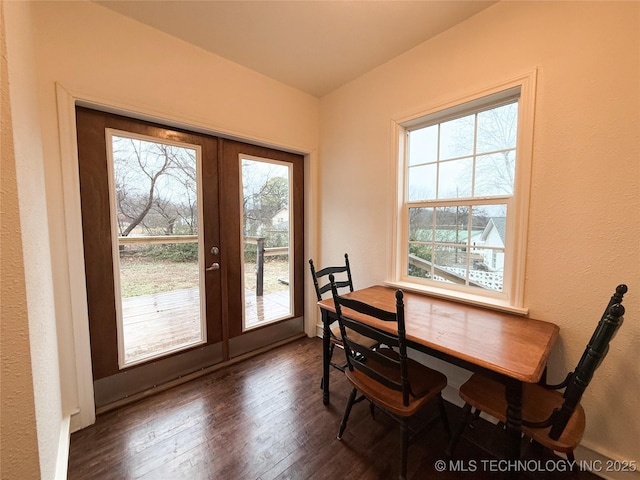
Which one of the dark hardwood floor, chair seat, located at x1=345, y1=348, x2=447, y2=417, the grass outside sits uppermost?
the grass outside

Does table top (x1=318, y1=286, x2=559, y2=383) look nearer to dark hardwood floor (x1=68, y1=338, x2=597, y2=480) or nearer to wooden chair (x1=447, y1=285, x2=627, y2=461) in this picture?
wooden chair (x1=447, y1=285, x2=627, y2=461)

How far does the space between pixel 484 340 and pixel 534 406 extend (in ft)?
1.27

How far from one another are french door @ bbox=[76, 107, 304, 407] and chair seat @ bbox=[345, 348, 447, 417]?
1.36 metres

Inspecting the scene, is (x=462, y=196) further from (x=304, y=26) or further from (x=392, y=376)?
(x=304, y=26)

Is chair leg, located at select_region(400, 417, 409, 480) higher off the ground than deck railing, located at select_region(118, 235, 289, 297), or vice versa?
deck railing, located at select_region(118, 235, 289, 297)

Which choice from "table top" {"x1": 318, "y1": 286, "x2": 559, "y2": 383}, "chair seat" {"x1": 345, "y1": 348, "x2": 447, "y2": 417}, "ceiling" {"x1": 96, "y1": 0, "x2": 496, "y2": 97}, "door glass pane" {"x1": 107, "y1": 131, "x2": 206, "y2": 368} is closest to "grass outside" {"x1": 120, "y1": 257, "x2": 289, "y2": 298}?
"door glass pane" {"x1": 107, "y1": 131, "x2": 206, "y2": 368}

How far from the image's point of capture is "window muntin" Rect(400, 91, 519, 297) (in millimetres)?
A: 1665

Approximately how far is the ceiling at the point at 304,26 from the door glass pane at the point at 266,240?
87cm

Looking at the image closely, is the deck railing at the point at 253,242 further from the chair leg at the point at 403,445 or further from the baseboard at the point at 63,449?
the chair leg at the point at 403,445

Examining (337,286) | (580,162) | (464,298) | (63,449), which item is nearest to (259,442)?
(63,449)

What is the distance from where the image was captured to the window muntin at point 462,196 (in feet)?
5.46

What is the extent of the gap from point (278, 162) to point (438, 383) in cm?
227

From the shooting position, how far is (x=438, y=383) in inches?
54.2

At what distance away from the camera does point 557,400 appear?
4.12ft
